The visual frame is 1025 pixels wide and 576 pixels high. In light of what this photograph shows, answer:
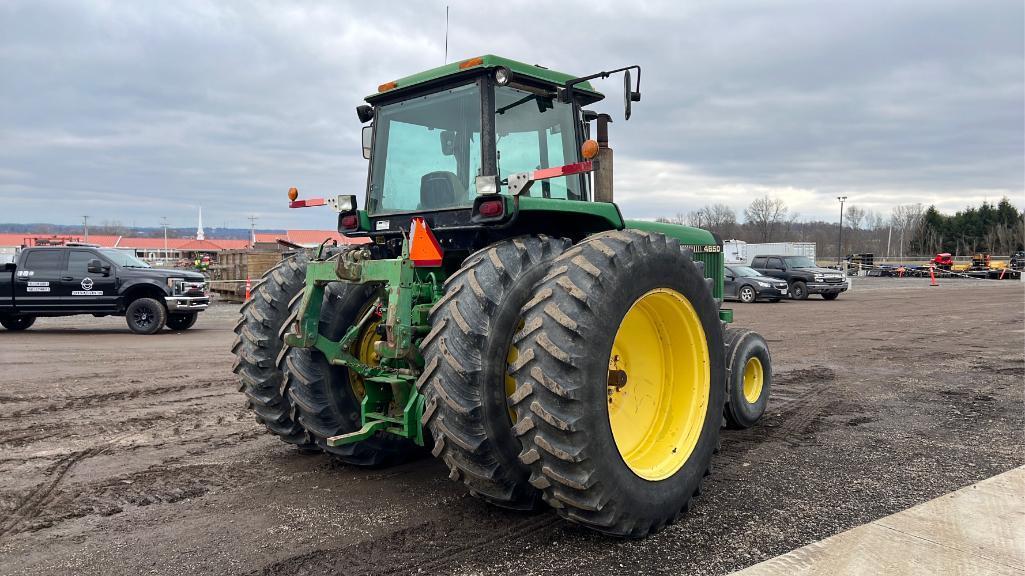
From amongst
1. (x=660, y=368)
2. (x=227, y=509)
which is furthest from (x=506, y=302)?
(x=227, y=509)

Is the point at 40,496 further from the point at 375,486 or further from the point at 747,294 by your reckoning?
the point at 747,294

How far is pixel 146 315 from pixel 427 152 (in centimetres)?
1177

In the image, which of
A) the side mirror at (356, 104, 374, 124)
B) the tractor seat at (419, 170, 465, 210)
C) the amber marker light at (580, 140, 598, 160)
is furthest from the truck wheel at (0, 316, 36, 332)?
the amber marker light at (580, 140, 598, 160)

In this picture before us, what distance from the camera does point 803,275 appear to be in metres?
25.4

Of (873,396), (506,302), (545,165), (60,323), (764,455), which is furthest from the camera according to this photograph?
(60,323)

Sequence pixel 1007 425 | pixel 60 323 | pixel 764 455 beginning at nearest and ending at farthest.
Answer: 1. pixel 764 455
2. pixel 1007 425
3. pixel 60 323

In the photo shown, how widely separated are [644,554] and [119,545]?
2633 mm

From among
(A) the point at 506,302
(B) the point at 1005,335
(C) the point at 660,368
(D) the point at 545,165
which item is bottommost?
(B) the point at 1005,335

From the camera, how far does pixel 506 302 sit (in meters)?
3.51

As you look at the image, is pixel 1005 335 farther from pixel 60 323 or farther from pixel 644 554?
pixel 60 323

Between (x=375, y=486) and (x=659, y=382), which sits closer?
(x=659, y=382)

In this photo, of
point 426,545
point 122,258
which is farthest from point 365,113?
point 122,258

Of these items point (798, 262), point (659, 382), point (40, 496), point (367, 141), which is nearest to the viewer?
point (659, 382)

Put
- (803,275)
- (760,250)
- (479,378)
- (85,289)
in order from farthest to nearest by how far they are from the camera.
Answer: (760,250), (803,275), (85,289), (479,378)
